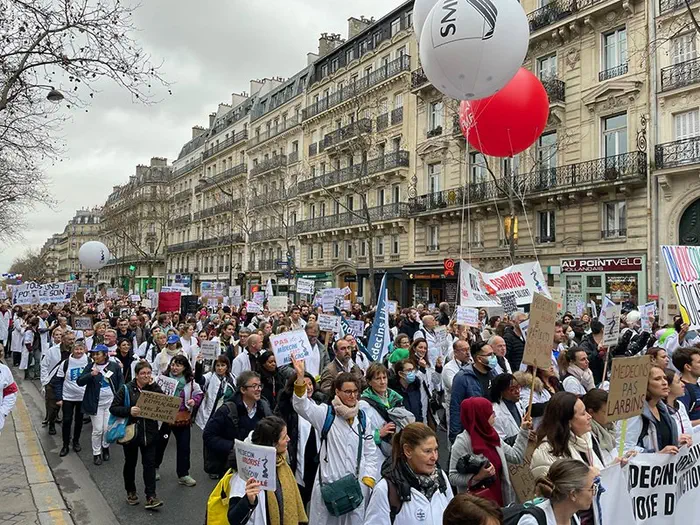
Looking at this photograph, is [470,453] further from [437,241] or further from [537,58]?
[437,241]

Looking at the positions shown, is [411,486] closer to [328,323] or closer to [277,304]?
[328,323]

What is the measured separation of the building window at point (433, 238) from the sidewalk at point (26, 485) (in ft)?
79.7

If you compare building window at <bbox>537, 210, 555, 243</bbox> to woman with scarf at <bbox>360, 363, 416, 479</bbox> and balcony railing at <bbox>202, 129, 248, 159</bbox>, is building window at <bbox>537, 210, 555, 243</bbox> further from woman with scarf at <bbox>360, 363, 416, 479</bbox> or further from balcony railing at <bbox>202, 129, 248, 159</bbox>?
balcony railing at <bbox>202, 129, 248, 159</bbox>

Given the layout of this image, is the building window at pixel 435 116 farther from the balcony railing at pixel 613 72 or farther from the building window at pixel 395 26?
the balcony railing at pixel 613 72

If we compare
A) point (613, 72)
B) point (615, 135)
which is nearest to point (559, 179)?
point (615, 135)

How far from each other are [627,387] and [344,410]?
2.05 m

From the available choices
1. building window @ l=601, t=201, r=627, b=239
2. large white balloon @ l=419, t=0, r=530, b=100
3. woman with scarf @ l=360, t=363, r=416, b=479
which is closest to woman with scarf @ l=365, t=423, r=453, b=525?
woman with scarf @ l=360, t=363, r=416, b=479

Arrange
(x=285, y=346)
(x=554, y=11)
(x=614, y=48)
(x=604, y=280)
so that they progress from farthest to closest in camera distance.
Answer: (x=554, y=11), (x=614, y=48), (x=604, y=280), (x=285, y=346)

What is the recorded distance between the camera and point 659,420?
14.7 feet

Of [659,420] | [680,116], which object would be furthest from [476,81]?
[680,116]

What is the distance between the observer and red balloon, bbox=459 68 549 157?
10422mm

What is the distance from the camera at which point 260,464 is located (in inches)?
119

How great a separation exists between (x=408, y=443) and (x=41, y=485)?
5.15m

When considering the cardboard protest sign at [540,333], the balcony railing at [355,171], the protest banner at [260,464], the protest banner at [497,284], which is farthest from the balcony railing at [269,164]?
the protest banner at [260,464]
